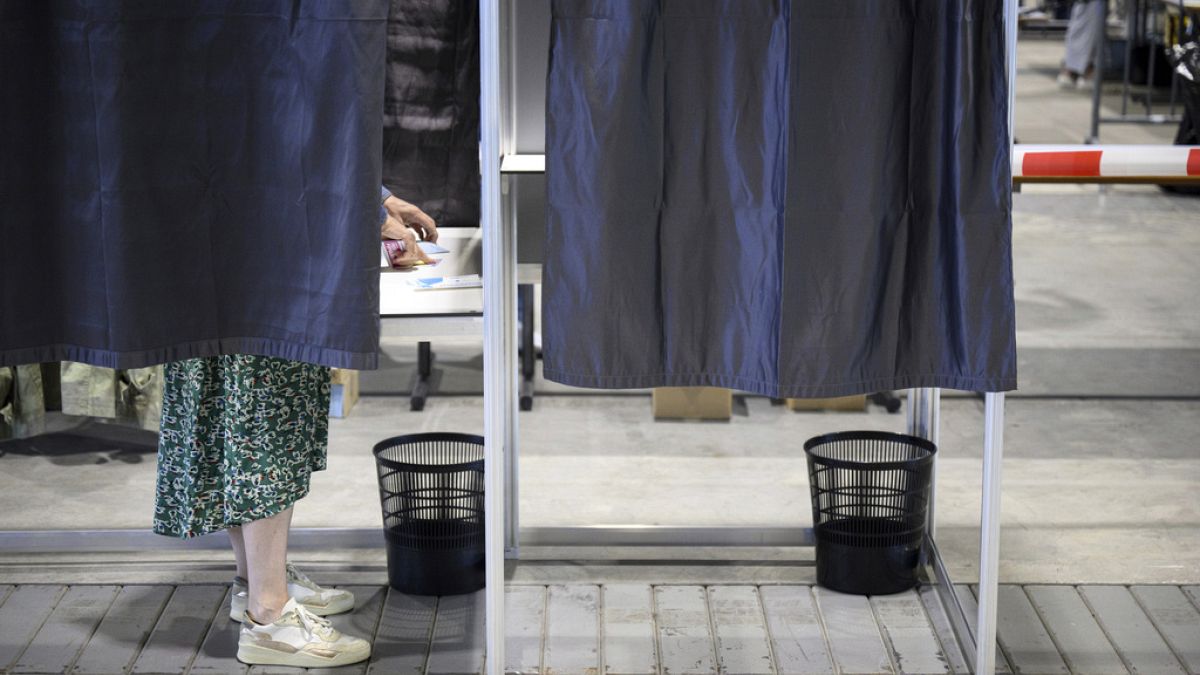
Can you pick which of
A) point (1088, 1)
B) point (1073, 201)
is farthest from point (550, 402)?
point (1088, 1)

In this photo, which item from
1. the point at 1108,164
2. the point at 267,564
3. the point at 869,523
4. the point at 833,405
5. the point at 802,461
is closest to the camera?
the point at 267,564

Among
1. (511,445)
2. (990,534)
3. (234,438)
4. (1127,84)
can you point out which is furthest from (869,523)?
(1127,84)

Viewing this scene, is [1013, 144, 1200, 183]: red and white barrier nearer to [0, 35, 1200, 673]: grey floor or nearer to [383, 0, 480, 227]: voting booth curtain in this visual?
[0, 35, 1200, 673]: grey floor

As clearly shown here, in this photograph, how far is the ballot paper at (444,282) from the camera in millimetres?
3275

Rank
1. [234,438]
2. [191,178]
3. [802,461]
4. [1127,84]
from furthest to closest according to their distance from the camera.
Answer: [1127,84] → [802,461] → [234,438] → [191,178]

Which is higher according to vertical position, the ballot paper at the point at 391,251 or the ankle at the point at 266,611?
the ballot paper at the point at 391,251

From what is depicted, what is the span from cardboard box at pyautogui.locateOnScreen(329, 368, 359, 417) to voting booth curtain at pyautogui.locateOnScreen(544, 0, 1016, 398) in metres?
2.07

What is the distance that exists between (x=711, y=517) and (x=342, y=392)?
4.89 feet

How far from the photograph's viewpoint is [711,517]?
14.1 feet

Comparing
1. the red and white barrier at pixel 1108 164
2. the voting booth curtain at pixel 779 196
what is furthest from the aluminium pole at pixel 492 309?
the red and white barrier at pixel 1108 164

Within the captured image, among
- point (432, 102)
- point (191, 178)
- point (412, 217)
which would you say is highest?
point (432, 102)

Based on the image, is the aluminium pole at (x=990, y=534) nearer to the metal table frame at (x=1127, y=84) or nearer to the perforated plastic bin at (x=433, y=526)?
the perforated plastic bin at (x=433, y=526)

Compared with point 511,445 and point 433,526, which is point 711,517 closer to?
point 511,445

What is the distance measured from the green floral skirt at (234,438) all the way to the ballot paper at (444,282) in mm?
296
